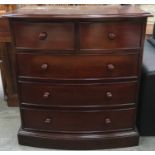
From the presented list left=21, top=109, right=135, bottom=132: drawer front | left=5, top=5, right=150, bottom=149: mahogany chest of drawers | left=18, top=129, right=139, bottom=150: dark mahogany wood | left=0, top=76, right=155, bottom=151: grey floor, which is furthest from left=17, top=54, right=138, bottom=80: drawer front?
left=0, top=76, right=155, bottom=151: grey floor

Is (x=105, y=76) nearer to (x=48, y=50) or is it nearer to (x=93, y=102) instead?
(x=93, y=102)

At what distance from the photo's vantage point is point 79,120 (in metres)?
1.65

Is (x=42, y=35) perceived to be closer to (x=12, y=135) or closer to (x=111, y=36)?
(x=111, y=36)

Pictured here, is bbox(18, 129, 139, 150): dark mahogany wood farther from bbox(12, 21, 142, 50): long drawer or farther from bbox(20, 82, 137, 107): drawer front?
bbox(12, 21, 142, 50): long drawer

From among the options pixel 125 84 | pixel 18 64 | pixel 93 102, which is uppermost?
pixel 18 64

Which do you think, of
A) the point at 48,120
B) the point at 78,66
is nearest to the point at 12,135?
the point at 48,120

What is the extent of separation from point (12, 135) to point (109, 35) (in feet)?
3.63

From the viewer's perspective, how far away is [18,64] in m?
1.50

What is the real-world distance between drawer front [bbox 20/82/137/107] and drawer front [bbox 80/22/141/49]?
0.87ft

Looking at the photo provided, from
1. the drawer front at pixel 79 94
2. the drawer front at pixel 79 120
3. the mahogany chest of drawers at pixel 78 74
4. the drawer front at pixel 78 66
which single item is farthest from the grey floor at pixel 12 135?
the drawer front at pixel 78 66

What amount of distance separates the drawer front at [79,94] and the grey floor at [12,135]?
1.25ft

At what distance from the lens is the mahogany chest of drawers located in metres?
1.37
